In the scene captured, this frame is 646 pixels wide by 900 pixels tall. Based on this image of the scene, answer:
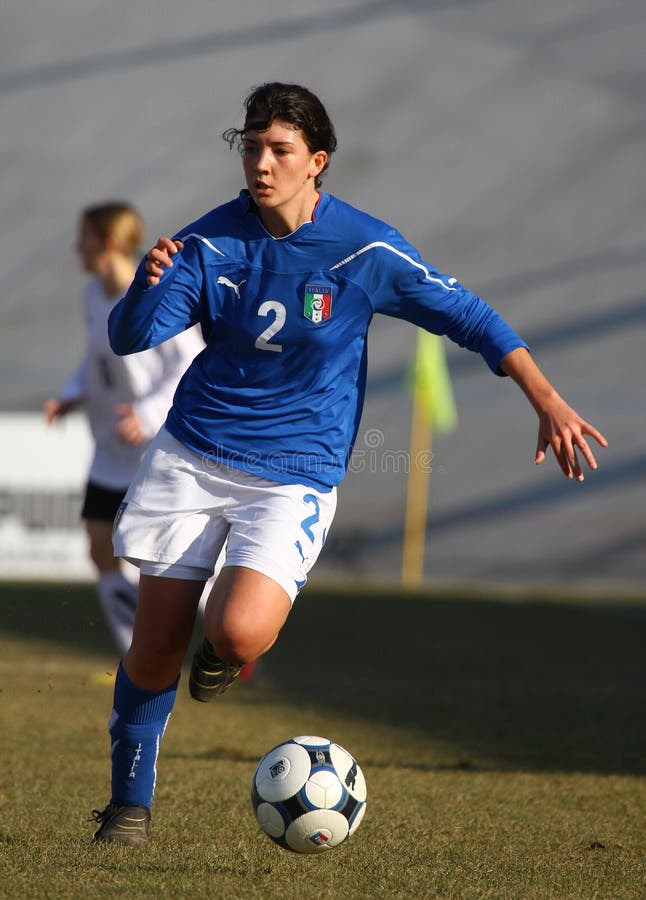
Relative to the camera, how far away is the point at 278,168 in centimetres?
347

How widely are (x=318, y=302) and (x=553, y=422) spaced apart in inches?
26.7

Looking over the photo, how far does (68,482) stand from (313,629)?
3.74 m

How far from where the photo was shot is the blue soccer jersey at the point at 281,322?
3.49 metres

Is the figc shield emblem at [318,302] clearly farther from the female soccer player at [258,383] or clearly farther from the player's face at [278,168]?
the player's face at [278,168]

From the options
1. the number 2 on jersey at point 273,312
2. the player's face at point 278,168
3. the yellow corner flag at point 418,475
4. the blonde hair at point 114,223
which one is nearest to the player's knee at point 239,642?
the number 2 on jersey at point 273,312

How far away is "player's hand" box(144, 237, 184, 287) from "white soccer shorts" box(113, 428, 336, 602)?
482 mm

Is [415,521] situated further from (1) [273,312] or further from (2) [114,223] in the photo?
(1) [273,312]

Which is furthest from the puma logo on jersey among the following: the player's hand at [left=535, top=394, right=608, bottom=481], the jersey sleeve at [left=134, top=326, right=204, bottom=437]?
the jersey sleeve at [left=134, top=326, right=204, bottom=437]

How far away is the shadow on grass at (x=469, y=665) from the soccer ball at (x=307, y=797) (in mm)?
1271

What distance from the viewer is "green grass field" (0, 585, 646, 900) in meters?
3.22

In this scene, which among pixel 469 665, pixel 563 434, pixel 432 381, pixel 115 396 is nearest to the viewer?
pixel 563 434

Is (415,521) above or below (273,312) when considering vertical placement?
below

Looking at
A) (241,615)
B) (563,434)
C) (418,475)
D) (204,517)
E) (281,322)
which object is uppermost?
(281,322)

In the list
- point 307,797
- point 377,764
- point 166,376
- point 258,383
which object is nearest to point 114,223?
point 166,376
